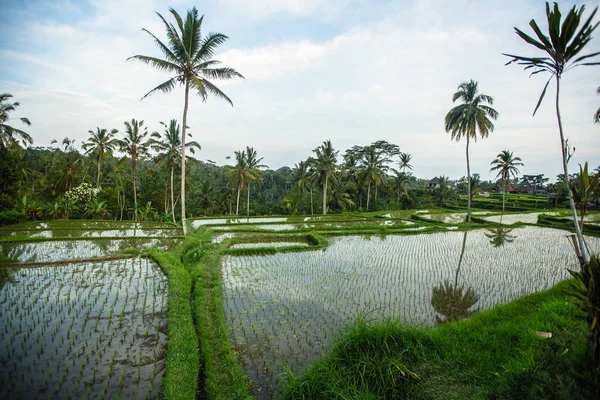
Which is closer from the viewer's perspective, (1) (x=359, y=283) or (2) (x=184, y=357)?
(2) (x=184, y=357)

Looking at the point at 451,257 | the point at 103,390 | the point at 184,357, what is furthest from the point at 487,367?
the point at 451,257

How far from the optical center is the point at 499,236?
15.9 m

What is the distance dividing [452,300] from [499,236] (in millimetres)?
11965

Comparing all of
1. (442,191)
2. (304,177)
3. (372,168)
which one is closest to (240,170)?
(304,177)

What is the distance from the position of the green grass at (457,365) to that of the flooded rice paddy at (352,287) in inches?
24.4

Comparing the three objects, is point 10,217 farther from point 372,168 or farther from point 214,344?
point 372,168

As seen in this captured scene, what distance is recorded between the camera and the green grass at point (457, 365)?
2828 millimetres

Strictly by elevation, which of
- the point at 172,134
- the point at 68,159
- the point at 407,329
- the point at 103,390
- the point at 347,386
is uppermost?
the point at 172,134

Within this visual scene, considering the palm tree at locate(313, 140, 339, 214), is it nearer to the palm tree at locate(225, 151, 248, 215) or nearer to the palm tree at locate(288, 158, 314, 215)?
the palm tree at locate(288, 158, 314, 215)

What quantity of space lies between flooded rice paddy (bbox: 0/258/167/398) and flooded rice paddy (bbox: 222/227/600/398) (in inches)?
61.8

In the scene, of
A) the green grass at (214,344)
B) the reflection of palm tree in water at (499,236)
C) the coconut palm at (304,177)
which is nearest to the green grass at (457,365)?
the green grass at (214,344)

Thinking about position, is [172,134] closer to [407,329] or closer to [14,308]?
[14,308]

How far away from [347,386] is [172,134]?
2146cm

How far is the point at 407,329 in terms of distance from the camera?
4.18m
